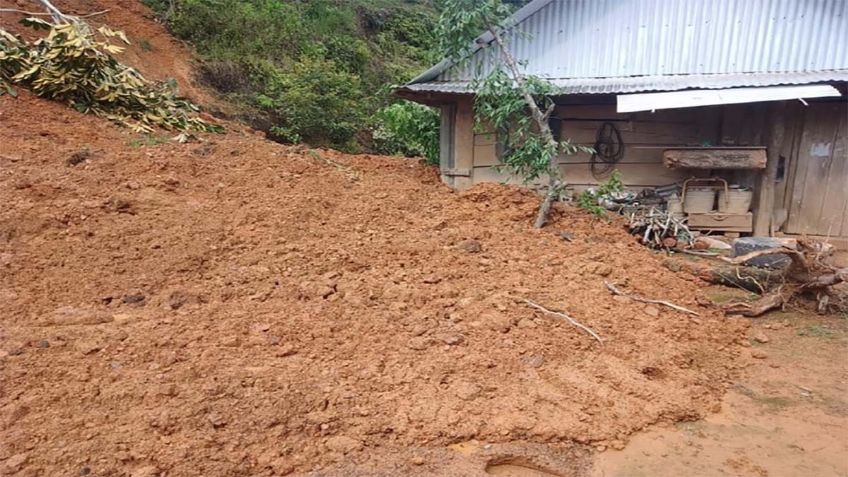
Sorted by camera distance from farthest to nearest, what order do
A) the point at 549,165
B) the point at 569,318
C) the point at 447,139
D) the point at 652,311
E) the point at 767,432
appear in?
the point at 447,139
the point at 549,165
the point at 652,311
the point at 569,318
the point at 767,432

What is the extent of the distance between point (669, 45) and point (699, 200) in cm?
229

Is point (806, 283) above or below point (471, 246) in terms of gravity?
below

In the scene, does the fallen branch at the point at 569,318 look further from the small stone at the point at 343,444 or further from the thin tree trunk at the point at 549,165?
the thin tree trunk at the point at 549,165

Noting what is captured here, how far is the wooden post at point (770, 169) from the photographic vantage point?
7082 millimetres

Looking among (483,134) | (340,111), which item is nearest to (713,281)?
(483,134)

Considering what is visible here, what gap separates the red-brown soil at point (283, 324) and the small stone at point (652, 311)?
0.9 inches

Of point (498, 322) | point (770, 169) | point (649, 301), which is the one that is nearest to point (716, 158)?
point (770, 169)

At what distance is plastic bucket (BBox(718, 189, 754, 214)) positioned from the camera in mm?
7133

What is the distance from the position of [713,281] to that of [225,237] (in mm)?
4628

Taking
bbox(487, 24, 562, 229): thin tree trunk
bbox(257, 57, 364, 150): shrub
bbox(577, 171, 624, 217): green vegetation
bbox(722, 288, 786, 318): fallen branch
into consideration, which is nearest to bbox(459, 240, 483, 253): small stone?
bbox(487, 24, 562, 229): thin tree trunk

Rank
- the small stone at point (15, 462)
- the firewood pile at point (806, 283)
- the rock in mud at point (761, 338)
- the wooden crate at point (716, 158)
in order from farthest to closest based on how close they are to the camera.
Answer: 1. the wooden crate at point (716, 158)
2. the firewood pile at point (806, 283)
3. the rock in mud at point (761, 338)
4. the small stone at point (15, 462)

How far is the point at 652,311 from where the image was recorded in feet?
14.0

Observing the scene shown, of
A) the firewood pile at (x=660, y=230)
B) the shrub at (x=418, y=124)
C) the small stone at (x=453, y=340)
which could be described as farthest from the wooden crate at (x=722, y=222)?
the small stone at (x=453, y=340)

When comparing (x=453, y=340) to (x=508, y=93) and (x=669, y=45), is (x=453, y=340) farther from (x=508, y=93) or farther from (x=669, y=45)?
(x=669, y=45)
